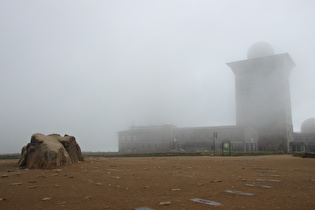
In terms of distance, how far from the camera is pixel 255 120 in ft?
174

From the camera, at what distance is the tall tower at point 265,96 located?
50700mm

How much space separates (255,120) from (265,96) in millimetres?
5281

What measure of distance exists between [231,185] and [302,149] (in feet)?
171

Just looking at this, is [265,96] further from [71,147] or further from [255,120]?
[71,147]

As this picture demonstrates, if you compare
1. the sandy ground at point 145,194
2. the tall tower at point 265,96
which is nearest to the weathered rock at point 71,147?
the sandy ground at point 145,194

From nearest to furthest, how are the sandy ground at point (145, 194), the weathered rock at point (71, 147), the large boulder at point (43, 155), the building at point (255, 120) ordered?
1. the sandy ground at point (145, 194)
2. the large boulder at point (43, 155)
3. the weathered rock at point (71, 147)
4. the building at point (255, 120)

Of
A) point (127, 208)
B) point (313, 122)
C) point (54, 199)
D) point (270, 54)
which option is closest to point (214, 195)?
point (127, 208)

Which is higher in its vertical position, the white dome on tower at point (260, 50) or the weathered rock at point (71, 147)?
the white dome on tower at point (260, 50)

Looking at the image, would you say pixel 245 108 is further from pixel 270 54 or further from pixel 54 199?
pixel 54 199

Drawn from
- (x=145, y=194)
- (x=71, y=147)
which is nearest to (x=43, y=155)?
(x=71, y=147)

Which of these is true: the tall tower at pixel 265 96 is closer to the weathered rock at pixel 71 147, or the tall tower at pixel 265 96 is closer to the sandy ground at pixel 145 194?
the weathered rock at pixel 71 147

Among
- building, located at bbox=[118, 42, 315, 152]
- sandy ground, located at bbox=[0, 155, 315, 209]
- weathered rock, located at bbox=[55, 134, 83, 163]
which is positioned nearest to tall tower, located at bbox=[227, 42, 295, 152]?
building, located at bbox=[118, 42, 315, 152]

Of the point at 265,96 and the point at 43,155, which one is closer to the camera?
the point at 43,155

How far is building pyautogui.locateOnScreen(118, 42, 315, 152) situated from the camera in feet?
164
